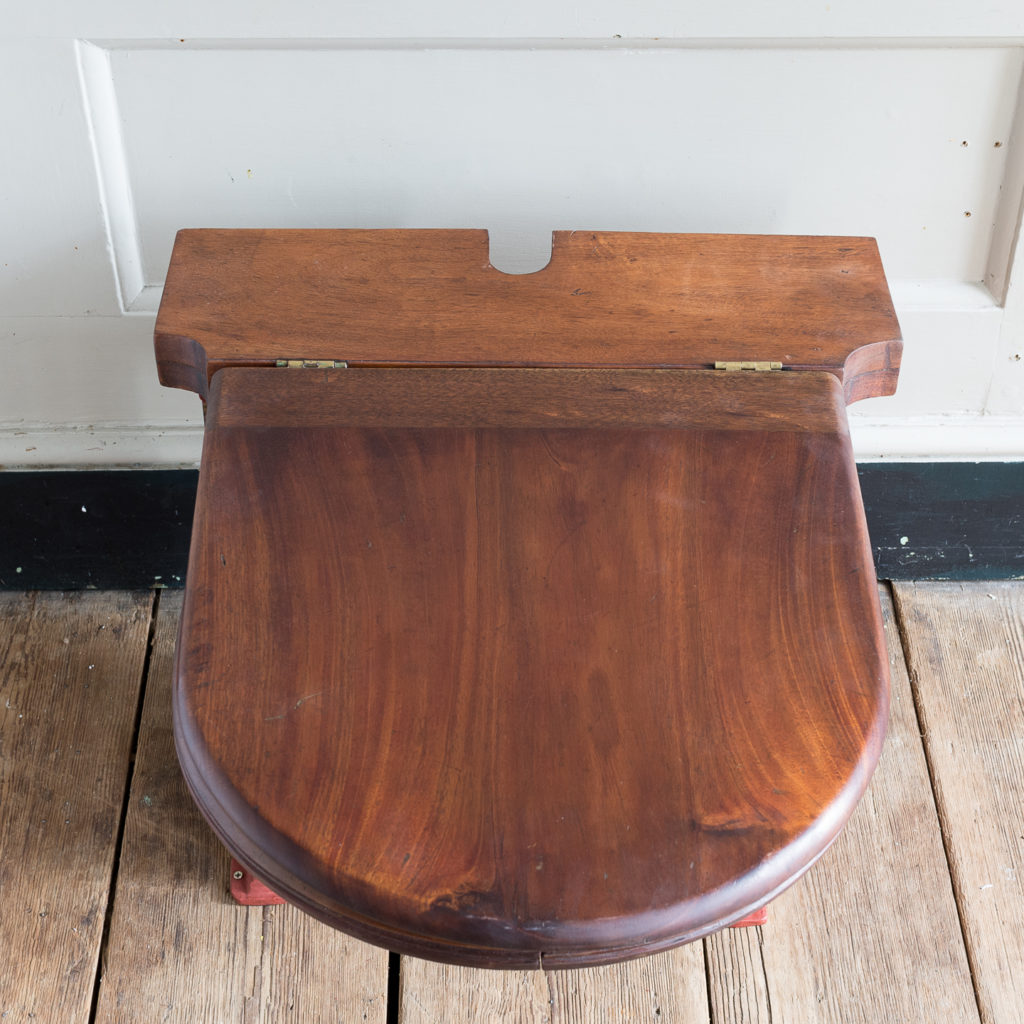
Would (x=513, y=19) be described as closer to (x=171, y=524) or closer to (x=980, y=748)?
(x=171, y=524)

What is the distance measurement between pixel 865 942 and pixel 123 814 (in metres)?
0.66

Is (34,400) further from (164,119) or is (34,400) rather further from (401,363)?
(401,363)

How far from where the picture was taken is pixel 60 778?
974 millimetres

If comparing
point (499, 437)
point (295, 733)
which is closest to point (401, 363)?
point (499, 437)

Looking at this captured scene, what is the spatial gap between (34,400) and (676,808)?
74 cm

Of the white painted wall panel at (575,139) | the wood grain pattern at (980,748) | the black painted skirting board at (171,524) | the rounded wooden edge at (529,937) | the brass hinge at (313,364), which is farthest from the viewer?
the black painted skirting board at (171,524)

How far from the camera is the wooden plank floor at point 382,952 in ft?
2.80

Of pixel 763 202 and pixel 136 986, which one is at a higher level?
pixel 763 202

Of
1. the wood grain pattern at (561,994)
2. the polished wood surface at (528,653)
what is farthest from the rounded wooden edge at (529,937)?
the wood grain pattern at (561,994)

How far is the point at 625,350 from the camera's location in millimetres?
688

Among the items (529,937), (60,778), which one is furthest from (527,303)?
(60,778)

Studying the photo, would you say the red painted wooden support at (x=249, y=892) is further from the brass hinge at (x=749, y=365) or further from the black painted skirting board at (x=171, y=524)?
the brass hinge at (x=749, y=365)

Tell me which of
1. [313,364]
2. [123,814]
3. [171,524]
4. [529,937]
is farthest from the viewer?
[171,524]

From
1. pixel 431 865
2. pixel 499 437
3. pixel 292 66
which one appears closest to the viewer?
pixel 431 865
